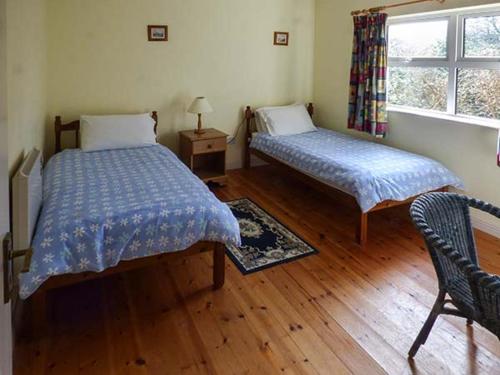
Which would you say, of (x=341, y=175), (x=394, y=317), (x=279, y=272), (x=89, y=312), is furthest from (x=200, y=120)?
(x=394, y=317)

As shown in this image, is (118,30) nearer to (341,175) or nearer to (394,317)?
(341,175)

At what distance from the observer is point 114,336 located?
1917 millimetres

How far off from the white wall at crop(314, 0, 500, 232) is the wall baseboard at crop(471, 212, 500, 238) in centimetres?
4

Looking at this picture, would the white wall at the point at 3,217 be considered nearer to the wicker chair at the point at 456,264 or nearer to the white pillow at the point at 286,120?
the wicker chair at the point at 456,264

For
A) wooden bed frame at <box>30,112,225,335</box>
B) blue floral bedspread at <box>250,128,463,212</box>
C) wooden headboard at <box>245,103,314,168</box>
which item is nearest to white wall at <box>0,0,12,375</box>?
wooden bed frame at <box>30,112,225,335</box>

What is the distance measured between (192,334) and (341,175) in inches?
66.4

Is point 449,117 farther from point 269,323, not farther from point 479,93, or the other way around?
point 269,323

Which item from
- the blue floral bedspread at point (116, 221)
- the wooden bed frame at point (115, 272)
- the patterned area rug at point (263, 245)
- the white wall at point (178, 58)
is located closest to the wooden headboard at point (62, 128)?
the white wall at point (178, 58)

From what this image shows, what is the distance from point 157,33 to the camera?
399cm

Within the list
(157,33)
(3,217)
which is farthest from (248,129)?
(3,217)

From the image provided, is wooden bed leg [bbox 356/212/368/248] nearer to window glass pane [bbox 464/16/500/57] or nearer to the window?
the window

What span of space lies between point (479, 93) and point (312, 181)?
4.96ft

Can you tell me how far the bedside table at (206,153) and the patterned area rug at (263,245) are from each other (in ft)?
2.89

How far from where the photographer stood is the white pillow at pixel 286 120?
4.34 meters
